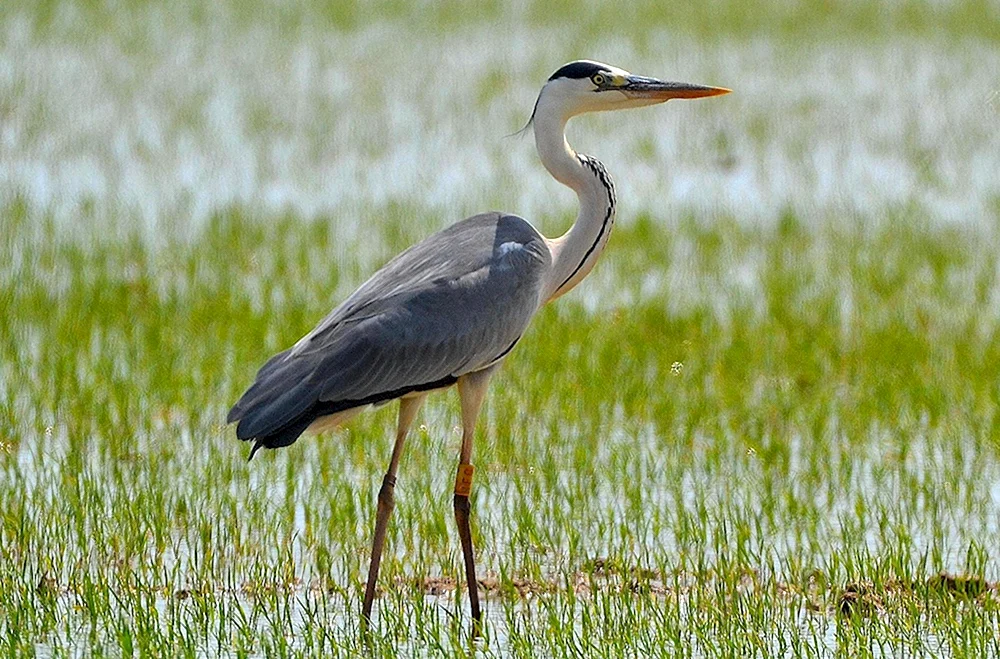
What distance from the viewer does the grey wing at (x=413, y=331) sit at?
493cm

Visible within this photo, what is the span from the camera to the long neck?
558 cm

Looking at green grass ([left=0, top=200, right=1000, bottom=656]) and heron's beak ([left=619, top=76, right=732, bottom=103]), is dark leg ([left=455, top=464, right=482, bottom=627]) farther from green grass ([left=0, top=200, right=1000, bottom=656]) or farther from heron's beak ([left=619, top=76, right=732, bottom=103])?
heron's beak ([left=619, top=76, right=732, bottom=103])

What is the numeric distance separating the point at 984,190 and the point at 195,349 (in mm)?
6724

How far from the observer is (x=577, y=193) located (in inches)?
220

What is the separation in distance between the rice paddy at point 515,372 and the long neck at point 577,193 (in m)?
0.84

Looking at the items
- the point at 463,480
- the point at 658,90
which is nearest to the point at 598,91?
the point at 658,90

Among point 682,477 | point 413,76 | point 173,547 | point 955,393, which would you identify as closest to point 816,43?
point 413,76

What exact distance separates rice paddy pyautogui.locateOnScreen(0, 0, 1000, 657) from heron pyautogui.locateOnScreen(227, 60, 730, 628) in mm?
501

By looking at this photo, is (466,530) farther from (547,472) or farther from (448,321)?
(547,472)

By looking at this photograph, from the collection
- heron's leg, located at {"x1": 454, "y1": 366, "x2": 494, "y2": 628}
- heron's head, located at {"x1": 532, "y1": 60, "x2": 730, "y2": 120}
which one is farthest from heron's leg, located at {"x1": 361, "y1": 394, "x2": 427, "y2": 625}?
heron's head, located at {"x1": 532, "y1": 60, "x2": 730, "y2": 120}

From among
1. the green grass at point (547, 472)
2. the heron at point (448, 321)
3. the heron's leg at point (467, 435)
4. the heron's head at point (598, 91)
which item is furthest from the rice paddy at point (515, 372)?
the heron's head at point (598, 91)

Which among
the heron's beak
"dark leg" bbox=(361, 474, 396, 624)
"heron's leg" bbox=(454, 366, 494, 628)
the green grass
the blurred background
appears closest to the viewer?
the green grass

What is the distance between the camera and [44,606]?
4754 mm

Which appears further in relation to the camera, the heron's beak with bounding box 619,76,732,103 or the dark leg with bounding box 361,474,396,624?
the heron's beak with bounding box 619,76,732,103
